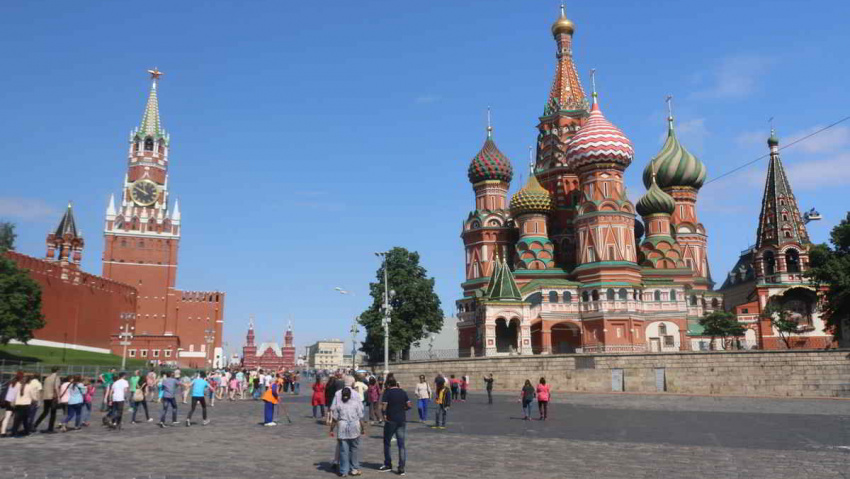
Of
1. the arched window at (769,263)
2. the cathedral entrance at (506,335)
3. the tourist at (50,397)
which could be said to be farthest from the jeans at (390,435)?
the arched window at (769,263)

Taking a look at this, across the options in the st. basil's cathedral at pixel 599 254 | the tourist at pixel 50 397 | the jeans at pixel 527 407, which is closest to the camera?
the tourist at pixel 50 397

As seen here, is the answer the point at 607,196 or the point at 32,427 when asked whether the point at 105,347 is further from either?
the point at 32,427

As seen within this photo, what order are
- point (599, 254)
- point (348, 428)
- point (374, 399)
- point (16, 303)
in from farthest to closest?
point (599, 254)
point (16, 303)
point (374, 399)
point (348, 428)

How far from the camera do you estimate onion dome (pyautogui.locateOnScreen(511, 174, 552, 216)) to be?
54094 millimetres

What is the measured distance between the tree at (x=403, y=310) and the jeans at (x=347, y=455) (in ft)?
134

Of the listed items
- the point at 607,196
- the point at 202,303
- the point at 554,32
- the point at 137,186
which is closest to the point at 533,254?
the point at 607,196

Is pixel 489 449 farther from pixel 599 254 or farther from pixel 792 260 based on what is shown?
pixel 792 260

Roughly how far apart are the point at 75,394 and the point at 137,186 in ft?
284

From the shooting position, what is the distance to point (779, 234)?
174ft

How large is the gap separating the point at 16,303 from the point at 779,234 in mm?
55602

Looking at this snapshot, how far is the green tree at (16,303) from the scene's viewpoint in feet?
147

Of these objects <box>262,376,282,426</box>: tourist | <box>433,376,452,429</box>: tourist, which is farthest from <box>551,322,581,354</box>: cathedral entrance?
<box>262,376,282,426</box>: tourist

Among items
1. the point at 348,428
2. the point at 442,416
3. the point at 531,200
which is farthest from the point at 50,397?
the point at 531,200

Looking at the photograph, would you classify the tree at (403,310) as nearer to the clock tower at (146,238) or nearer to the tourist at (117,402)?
the tourist at (117,402)
